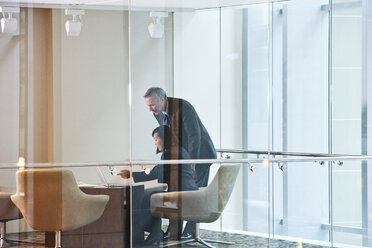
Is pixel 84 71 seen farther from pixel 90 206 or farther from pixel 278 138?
pixel 278 138

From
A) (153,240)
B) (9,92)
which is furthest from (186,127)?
(9,92)

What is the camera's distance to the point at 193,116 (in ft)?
16.3

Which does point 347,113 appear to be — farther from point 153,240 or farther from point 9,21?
point 9,21

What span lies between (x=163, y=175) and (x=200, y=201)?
1.08 feet

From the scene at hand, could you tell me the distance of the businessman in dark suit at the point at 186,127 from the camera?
4.91m

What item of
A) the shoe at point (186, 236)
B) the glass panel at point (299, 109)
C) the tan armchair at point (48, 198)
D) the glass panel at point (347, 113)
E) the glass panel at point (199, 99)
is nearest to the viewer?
the tan armchair at point (48, 198)

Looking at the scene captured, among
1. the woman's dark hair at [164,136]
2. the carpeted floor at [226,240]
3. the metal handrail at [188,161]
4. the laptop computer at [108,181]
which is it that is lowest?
the carpeted floor at [226,240]

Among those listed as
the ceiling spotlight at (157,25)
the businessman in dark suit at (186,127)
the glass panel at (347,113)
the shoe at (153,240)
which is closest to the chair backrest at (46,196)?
the shoe at (153,240)

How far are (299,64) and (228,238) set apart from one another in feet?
4.33

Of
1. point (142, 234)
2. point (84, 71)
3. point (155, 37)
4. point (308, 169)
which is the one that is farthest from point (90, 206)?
point (308, 169)

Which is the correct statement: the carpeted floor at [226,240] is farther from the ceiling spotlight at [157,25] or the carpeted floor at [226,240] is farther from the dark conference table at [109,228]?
the ceiling spotlight at [157,25]

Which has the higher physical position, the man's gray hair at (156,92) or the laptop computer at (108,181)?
the man's gray hair at (156,92)

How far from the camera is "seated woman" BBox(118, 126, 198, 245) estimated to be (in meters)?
4.88

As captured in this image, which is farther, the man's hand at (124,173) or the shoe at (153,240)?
the shoe at (153,240)
